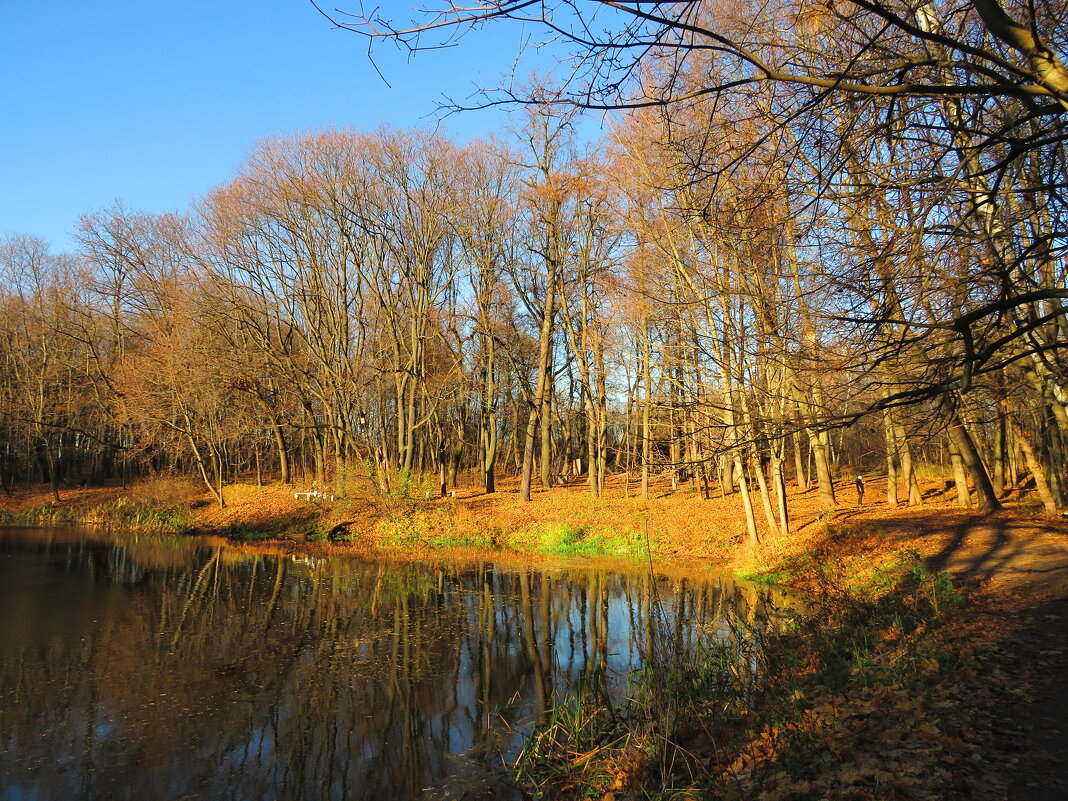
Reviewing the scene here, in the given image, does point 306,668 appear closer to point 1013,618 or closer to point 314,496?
point 1013,618

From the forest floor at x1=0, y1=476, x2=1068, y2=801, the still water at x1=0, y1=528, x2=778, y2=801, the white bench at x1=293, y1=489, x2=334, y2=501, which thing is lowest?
the still water at x1=0, y1=528, x2=778, y2=801

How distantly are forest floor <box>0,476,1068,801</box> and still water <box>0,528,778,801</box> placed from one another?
2.06 meters

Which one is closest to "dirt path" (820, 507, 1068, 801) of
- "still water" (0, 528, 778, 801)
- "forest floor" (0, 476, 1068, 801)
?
"forest floor" (0, 476, 1068, 801)

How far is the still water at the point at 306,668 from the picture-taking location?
680 centimetres

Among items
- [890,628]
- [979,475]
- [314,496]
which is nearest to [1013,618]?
[890,628]

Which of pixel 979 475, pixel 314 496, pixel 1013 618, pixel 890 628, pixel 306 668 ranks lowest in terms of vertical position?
pixel 306 668

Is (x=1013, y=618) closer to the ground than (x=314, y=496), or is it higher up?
closer to the ground

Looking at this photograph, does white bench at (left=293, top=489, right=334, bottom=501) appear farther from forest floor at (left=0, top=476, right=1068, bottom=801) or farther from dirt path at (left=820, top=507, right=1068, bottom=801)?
dirt path at (left=820, top=507, right=1068, bottom=801)

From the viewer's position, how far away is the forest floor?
15.0 ft

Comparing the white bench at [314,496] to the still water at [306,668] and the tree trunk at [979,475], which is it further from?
the tree trunk at [979,475]

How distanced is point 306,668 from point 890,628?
7869 mm

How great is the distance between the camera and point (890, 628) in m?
Result: 8.29

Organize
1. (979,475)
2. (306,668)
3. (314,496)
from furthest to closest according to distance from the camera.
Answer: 1. (314,496)
2. (979,475)
3. (306,668)

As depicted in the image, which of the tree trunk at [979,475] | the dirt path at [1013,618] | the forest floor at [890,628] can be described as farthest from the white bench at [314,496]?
the tree trunk at [979,475]
